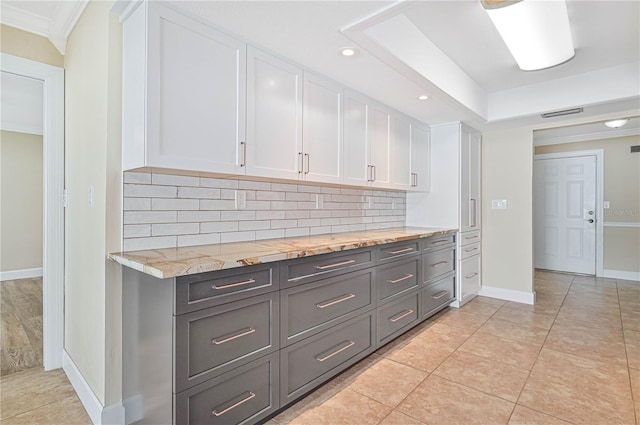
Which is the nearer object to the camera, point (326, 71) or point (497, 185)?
point (326, 71)

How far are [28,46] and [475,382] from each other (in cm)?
374

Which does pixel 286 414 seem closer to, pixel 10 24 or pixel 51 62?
pixel 51 62

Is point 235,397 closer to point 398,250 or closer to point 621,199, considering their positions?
point 398,250

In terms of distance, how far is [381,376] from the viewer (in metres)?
2.22

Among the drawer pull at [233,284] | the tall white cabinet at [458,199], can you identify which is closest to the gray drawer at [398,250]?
the tall white cabinet at [458,199]

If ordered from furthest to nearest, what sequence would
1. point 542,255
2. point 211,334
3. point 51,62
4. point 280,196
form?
1. point 542,255
2. point 280,196
3. point 51,62
4. point 211,334

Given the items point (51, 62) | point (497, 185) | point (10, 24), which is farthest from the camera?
point (497, 185)

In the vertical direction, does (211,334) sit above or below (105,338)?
above

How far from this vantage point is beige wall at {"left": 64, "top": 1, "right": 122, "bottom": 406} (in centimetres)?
171

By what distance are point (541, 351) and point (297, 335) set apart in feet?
6.82

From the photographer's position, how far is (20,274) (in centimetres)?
529

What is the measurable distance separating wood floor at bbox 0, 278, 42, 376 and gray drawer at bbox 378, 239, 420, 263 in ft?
8.68

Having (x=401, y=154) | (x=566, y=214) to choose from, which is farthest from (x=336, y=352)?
(x=566, y=214)

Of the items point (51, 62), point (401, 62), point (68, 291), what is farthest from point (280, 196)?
point (51, 62)
